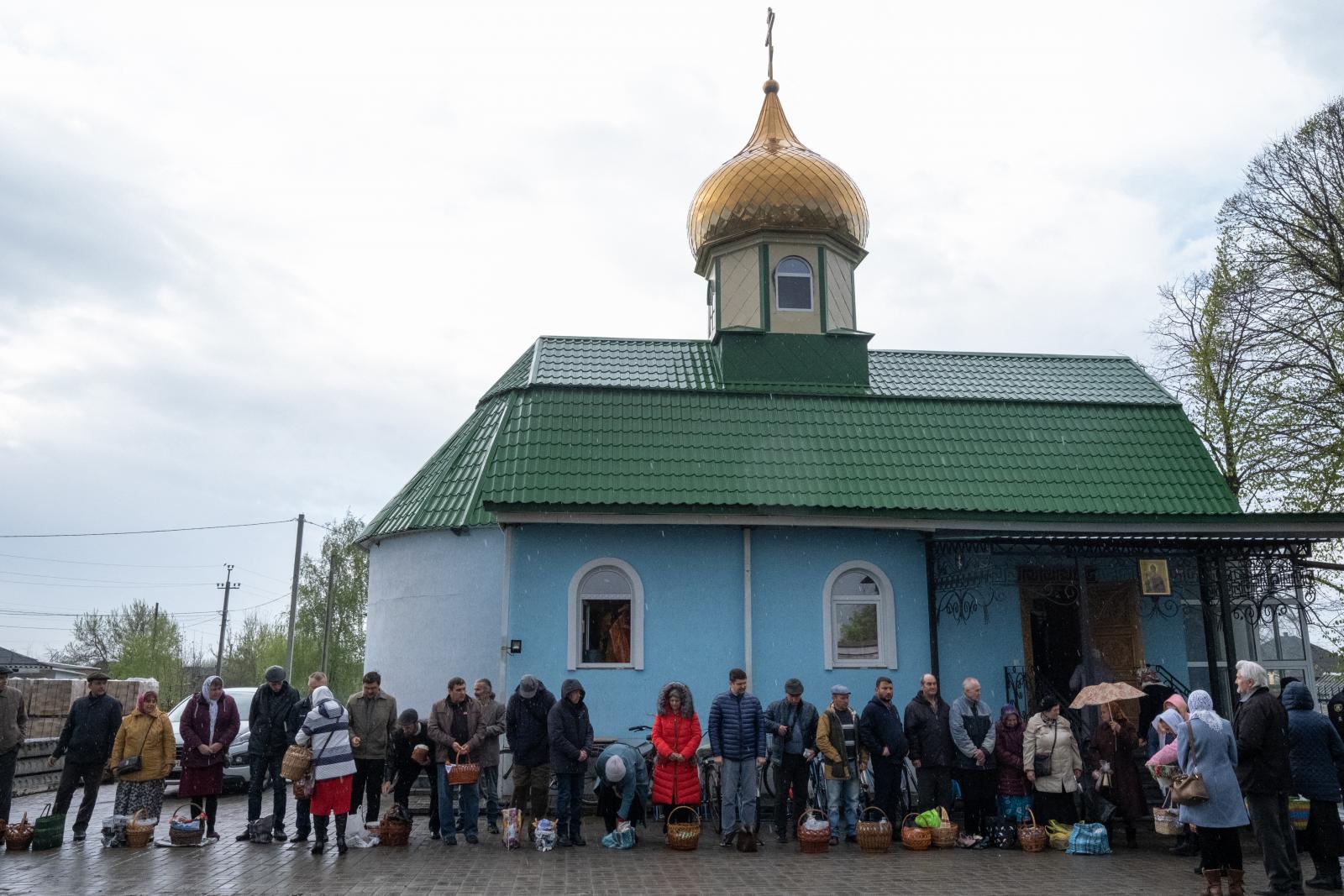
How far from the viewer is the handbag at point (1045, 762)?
1016 centimetres

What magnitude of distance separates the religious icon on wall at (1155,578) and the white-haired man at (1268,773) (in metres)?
4.34

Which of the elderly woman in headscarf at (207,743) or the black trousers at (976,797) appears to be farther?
the black trousers at (976,797)

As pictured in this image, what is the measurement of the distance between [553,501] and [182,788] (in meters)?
4.79

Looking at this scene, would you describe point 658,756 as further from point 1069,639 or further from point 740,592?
point 1069,639

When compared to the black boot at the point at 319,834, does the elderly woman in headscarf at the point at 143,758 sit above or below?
above

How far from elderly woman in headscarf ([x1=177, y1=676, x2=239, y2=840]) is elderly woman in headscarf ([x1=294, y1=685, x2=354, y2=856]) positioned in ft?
4.12

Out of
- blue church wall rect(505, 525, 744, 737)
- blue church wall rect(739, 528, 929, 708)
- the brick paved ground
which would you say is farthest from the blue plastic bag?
blue church wall rect(505, 525, 744, 737)

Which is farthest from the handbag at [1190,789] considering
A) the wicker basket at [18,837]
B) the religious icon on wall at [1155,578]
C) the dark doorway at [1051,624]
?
the wicker basket at [18,837]

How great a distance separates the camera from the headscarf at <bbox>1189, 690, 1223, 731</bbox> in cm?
778

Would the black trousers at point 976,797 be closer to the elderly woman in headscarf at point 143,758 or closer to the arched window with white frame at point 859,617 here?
the arched window with white frame at point 859,617

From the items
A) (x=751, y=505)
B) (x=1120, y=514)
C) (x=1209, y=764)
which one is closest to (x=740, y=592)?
(x=751, y=505)

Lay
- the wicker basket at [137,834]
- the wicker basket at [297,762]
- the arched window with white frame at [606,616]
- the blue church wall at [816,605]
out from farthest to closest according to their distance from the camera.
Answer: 1. the blue church wall at [816,605]
2. the arched window with white frame at [606,616]
3. the wicker basket at [137,834]
4. the wicker basket at [297,762]

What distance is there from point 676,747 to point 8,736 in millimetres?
6357

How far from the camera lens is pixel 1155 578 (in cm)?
1240
